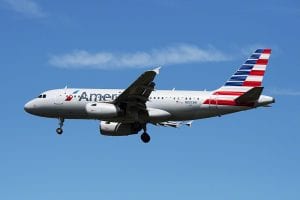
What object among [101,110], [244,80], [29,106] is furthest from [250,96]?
[29,106]

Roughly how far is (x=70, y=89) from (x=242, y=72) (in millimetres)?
18510

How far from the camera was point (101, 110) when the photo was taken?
246ft

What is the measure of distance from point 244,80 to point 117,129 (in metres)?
14.8

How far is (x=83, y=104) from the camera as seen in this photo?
7788 centimetres

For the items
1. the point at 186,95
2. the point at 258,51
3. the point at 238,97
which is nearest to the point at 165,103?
the point at 186,95

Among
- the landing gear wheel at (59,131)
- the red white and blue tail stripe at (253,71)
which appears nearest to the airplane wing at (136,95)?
the landing gear wheel at (59,131)

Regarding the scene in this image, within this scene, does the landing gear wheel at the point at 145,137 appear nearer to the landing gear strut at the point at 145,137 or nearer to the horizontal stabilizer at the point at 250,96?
the landing gear strut at the point at 145,137

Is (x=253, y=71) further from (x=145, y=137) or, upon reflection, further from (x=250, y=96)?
(x=145, y=137)

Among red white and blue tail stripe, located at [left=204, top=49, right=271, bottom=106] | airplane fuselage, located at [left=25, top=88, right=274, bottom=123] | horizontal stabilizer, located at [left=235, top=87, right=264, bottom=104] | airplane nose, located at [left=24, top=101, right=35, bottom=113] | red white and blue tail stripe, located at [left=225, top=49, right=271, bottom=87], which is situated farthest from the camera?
airplane nose, located at [left=24, top=101, right=35, bottom=113]

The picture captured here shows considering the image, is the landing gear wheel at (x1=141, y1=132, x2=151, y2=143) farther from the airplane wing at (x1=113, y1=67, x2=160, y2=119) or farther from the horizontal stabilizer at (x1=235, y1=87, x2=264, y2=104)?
the horizontal stabilizer at (x1=235, y1=87, x2=264, y2=104)

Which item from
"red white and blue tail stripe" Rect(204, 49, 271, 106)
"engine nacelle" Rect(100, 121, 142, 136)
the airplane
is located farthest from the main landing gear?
"red white and blue tail stripe" Rect(204, 49, 271, 106)

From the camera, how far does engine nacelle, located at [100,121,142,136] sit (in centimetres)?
8200

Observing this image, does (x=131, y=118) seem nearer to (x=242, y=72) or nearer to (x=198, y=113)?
(x=198, y=113)

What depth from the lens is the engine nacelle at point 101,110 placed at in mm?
74812
